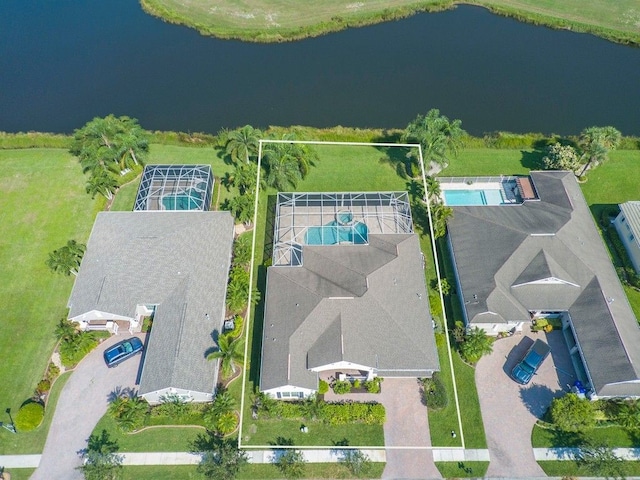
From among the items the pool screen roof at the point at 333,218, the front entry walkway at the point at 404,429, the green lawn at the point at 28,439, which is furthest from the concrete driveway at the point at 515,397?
the green lawn at the point at 28,439

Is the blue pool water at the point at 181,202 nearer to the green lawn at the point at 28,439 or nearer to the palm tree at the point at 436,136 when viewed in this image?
the green lawn at the point at 28,439

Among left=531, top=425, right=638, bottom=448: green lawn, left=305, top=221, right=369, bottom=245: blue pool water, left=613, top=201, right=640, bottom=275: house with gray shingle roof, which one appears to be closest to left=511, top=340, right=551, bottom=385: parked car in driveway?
left=531, top=425, right=638, bottom=448: green lawn

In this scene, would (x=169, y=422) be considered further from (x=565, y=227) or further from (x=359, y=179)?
(x=565, y=227)

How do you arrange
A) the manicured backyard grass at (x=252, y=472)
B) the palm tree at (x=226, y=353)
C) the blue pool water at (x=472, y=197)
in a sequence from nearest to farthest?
the manicured backyard grass at (x=252, y=472) < the palm tree at (x=226, y=353) < the blue pool water at (x=472, y=197)

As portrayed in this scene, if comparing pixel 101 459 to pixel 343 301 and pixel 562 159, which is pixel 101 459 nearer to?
pixel 343 301

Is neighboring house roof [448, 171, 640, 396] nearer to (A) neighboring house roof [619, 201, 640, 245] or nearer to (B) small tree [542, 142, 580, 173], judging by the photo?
(A) neighboring house roof [619, 201, 640, 245]
